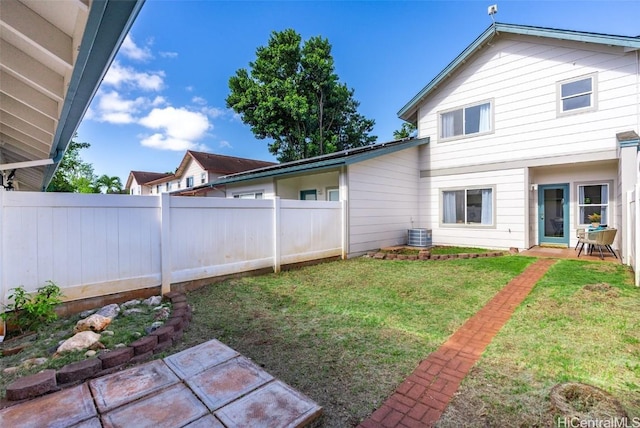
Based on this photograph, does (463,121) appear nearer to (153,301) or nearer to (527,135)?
(527,135)

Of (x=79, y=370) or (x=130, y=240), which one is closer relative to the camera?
(x=79, y=370)

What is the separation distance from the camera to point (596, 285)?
525 cm

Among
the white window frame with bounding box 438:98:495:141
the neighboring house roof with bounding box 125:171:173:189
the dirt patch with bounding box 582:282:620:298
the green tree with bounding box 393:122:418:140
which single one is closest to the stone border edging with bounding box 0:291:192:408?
the dirt patch with bounding box 582:282:620:298

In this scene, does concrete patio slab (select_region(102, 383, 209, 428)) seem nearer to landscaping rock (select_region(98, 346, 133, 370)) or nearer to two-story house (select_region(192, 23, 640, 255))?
landscaping rock (select_region(98, 346, 133, 370))

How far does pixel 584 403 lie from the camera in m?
2.23

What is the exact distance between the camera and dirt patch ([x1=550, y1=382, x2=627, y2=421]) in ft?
6.89

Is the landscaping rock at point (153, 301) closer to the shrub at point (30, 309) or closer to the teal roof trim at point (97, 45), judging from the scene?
the shrub at point (30, 309)

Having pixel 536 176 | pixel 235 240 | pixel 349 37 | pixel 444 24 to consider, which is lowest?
pixel 235 240

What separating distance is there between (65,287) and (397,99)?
21200mm

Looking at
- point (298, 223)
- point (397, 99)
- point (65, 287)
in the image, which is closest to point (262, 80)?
point (397, 99)

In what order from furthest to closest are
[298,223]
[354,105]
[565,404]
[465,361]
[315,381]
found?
1. [354,105]
2. [298,223]
3. [465,361]
4. [315,381]
5. [565,404]

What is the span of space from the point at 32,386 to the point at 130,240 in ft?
8.69

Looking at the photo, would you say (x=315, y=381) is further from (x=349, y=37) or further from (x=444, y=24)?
(x=349, y=37)

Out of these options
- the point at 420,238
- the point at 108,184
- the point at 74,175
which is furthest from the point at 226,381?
the point at 108,184
